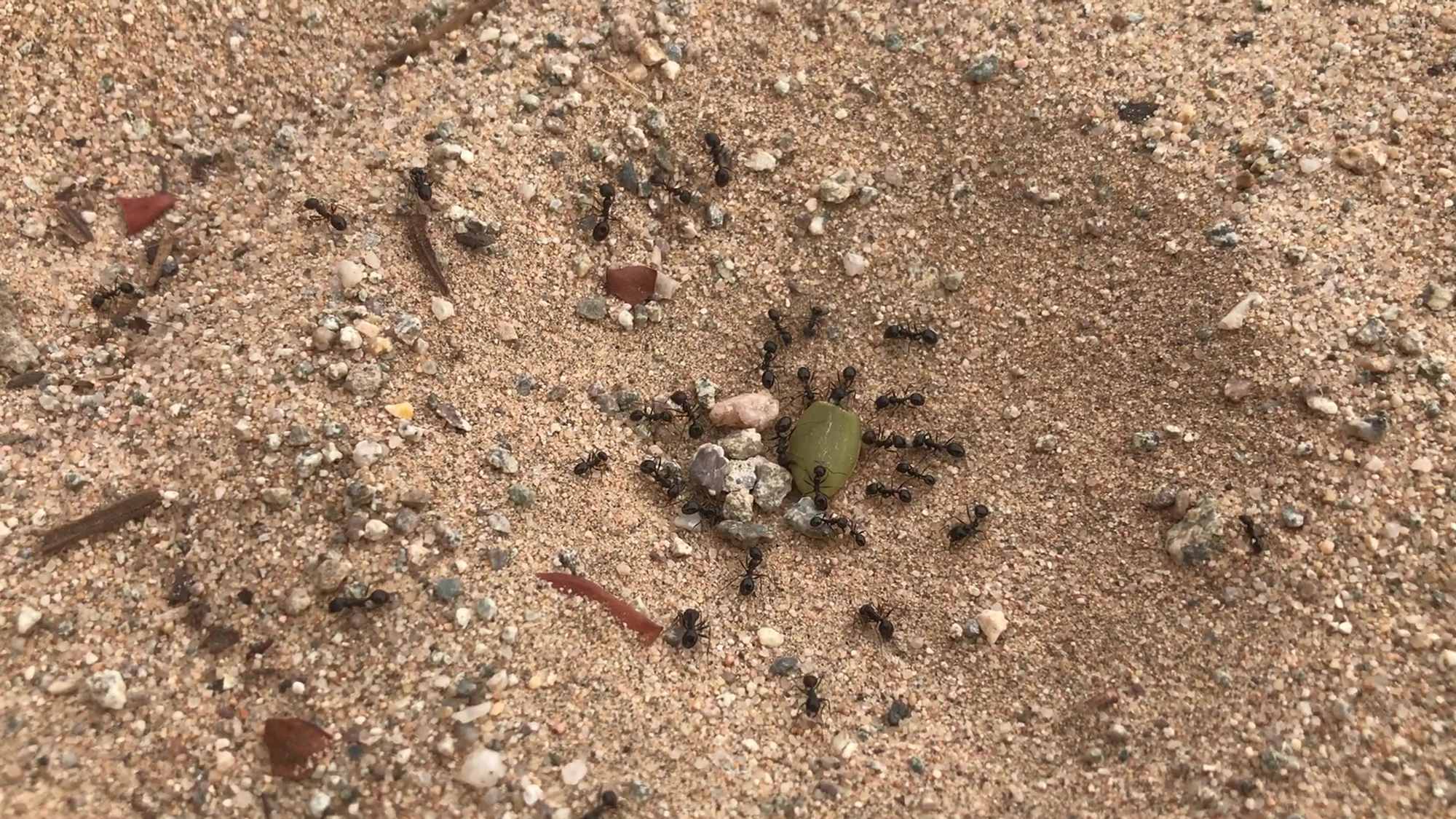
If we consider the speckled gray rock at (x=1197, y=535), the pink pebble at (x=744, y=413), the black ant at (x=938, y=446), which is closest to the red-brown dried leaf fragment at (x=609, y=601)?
the pink pebble at (x=744, y=413)

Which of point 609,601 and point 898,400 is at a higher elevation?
point 898,400

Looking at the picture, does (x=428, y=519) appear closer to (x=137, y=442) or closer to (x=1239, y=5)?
(x=137, y=442)

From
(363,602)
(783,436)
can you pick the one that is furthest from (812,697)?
(363,602)

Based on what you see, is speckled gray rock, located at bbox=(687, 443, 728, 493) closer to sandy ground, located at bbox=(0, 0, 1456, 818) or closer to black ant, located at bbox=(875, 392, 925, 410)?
sandy ground, located at bbox=(0, 0, 1456, 818)

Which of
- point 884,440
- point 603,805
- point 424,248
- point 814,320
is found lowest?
point 603,805

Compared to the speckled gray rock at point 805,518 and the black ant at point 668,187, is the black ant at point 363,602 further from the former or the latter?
the black ant at point 668,187

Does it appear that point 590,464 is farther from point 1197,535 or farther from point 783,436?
point 1197,535
